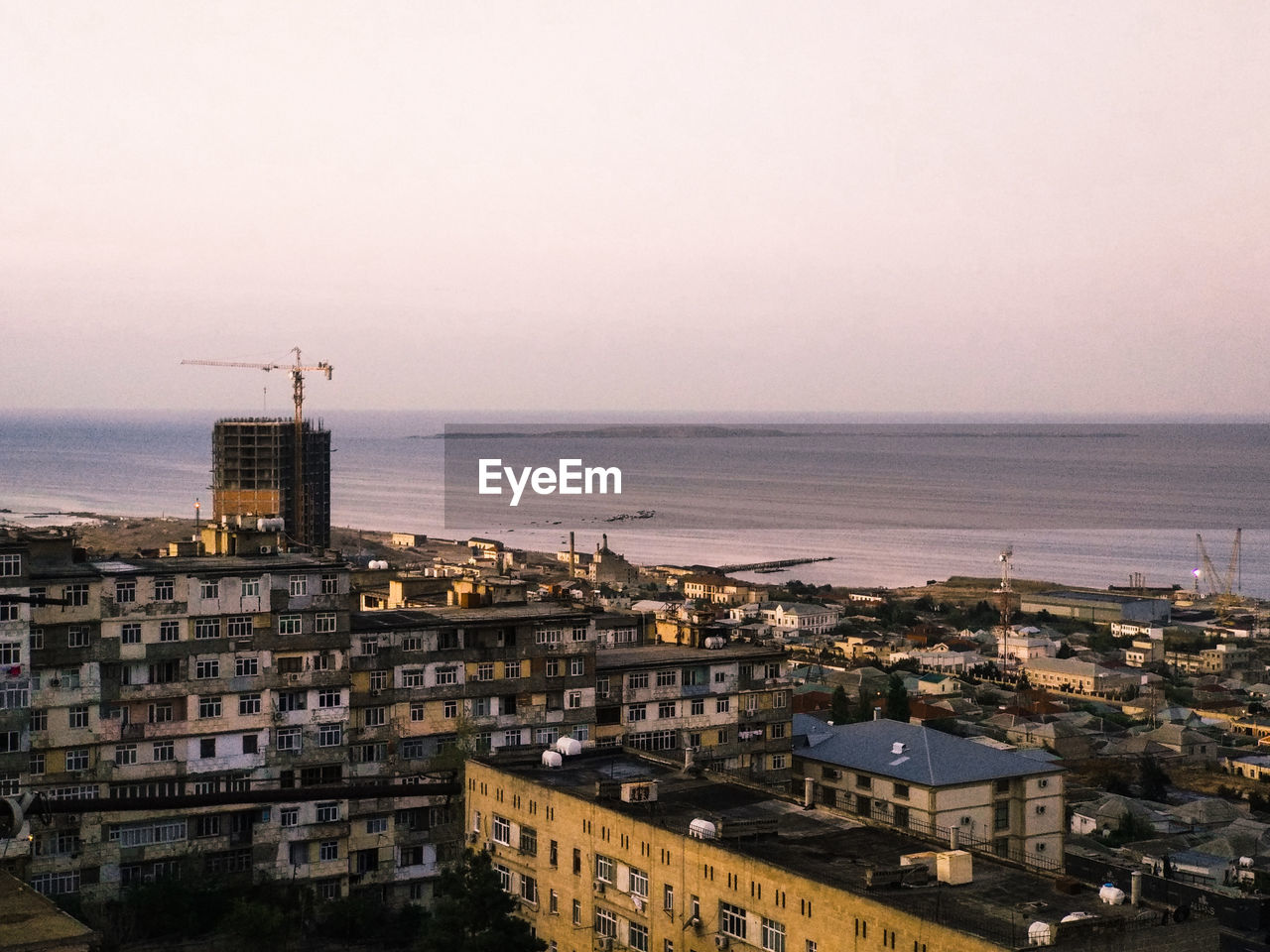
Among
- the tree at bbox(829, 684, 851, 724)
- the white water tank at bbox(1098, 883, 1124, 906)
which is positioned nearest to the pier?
the tree at bbox(829, 684, 851, 724)

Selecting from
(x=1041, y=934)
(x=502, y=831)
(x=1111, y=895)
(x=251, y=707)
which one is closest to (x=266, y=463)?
(x=251, y=707)

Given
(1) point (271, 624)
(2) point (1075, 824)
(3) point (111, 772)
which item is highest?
(1) point (271, 624)

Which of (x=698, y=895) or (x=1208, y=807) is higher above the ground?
(x=698, y=895)

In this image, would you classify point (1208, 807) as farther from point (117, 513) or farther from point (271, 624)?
point (117, 513)

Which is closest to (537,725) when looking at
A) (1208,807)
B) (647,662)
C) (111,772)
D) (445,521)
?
(647,662)

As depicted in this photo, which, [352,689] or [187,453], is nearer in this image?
[352,689]
